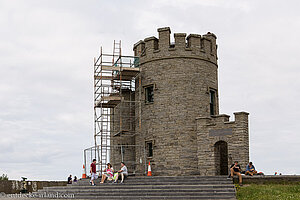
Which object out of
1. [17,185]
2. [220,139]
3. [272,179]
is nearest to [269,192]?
[272,179]

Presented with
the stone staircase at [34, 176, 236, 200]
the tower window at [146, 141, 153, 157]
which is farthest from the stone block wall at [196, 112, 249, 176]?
the tower window at [146, 141, 153, 157]

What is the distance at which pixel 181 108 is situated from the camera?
81.6 ft

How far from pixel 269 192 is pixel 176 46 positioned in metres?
12.2

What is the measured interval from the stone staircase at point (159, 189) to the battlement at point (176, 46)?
8.84 m

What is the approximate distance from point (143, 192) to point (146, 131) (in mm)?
7578

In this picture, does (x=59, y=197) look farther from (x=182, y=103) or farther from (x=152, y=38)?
(x=152, y=38)

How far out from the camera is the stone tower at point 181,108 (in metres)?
Result: 23.5

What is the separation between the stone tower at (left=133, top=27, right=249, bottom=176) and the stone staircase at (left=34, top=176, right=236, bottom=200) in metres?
3.70

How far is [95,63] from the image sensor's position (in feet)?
89.9

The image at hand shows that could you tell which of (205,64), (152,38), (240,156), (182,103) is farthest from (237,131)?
(152,38)

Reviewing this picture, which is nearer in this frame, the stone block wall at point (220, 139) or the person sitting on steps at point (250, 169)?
the person sitting on steps at point (250, 169)

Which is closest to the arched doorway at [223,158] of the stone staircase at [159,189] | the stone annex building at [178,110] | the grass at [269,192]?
the stone annex building at [178,110]

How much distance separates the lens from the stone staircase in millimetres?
17266

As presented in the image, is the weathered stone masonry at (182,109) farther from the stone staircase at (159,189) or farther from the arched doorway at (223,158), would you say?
the stone staircase at (159,189)
